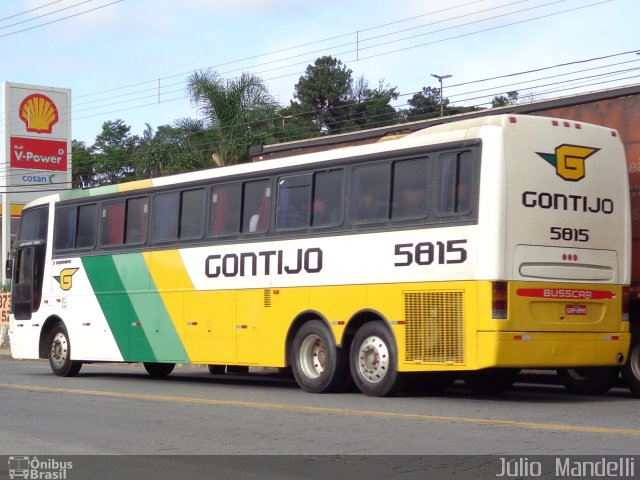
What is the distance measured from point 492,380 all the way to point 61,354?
361 inches

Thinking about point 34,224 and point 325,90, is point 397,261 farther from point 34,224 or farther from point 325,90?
point 325,90

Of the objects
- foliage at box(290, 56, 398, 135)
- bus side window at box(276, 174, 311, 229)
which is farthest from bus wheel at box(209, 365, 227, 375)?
foliage at box(290, 56, 398, 135)

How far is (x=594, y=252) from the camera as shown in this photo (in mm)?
14055

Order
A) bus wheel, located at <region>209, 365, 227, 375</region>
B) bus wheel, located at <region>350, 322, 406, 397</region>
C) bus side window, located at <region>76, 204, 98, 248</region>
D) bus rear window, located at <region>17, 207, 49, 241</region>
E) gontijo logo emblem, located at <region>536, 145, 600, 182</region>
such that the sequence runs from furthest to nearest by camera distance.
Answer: bus rear window, located at <region>17, 207, 49, 241</region>, bus wheel, located at <region>209, 365, 227, 375</region>, bus side window, located at <region>76, 204, 98, 248</region>, bus wheel, located at <region>350, 322, 406, 397</region>, gontijo logo emblem, located at <region>536, 145, 600, 182</region>

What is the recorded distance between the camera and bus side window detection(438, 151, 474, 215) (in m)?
13.7

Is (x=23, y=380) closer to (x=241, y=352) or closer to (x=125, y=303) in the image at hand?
(x=125, y=303)

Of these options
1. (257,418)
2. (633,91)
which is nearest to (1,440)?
(257,418)

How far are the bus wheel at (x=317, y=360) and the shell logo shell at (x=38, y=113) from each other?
3700 centimetres

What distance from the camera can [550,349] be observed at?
1348 cm

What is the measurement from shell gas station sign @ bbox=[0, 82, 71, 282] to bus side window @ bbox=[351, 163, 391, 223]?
115ft

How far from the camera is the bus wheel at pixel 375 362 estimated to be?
567 inches

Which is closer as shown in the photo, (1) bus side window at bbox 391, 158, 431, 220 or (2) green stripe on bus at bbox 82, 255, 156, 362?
(1) bus side window at bbox 391, 158, 431, 220

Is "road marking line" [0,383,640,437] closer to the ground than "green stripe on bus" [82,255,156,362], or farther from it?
closer to the ground

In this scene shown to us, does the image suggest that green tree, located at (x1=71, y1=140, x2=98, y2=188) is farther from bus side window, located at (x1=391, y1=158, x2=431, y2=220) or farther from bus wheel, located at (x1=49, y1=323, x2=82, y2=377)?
bus side window, located at (x1=391, y1=158, x2=431, y2=220)
